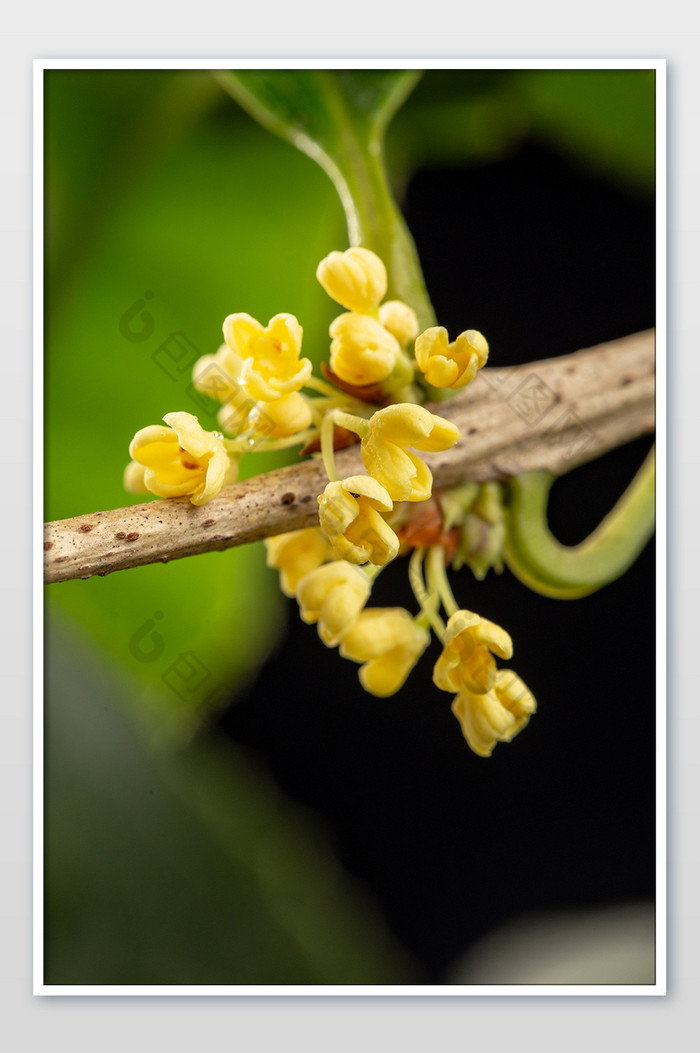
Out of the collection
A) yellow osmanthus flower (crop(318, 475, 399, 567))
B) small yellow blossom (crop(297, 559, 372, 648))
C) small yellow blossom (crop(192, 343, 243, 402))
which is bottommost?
small yellow blossom (crop(297, 559, 372, 648))

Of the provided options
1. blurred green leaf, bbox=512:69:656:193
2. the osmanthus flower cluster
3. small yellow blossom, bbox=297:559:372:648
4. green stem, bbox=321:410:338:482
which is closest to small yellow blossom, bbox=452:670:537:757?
the osmanthus flower cluster

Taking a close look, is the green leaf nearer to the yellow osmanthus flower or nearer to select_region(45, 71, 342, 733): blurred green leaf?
select_region(45, 71, 342, 733): blurred green leaf

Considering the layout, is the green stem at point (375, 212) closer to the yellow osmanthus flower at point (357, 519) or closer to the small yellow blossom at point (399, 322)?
the small yellow blossom at point (399, 322)

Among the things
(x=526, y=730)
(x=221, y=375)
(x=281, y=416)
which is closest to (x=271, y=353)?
(x=281, y=416)

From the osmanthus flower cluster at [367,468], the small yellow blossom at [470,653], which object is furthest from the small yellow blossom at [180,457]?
the small yellow blossom at [470,653]

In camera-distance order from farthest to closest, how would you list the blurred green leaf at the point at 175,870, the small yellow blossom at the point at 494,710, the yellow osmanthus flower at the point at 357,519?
the blurred green leaf at the point at 175,870, the small yellow blossom at the point at 494,710, the yellow osmanthus flower at the point at 357,519

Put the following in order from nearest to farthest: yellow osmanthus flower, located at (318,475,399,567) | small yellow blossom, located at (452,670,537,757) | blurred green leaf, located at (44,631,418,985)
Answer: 1. yellow osmanthus flower, located at (318,475,399,567)
2. small yellow blossom, located at (452,670,537,757)
3. blurred green leaf, located at (44,631,418,985)
